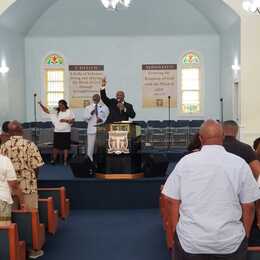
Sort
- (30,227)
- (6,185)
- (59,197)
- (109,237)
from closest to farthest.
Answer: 1. (6,185)
2. (30,227)
3. (109,237)
4. (59,197)

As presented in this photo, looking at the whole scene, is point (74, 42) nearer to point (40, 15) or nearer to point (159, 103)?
point (40, 15)

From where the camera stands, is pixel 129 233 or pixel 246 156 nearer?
pixel 246 156

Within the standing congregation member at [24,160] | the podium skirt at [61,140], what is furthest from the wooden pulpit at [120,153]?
the standing congregation member at [24,160]

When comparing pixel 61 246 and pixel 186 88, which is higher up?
pixel 186 88

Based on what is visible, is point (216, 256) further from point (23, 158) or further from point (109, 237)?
point (109, 237)

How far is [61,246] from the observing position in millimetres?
6391

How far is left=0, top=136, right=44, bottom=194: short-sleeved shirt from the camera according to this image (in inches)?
221

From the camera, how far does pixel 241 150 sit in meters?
4.79

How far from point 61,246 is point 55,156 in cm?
578

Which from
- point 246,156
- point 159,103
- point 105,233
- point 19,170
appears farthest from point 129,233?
point 159,103

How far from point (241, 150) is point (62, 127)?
7.32 metres

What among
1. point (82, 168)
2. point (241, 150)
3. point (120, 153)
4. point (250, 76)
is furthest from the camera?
point (250, 76)

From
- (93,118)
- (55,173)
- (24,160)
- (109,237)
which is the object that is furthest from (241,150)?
(93,118)

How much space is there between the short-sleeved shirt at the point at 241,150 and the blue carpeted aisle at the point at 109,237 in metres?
1.68
